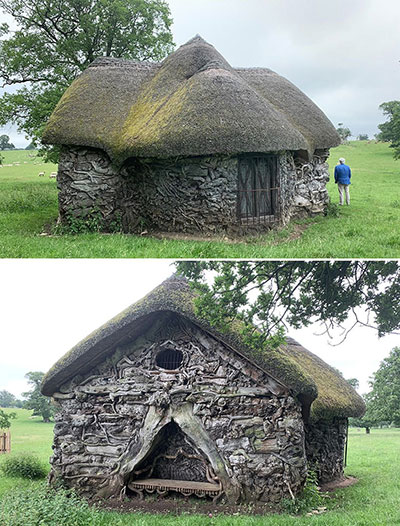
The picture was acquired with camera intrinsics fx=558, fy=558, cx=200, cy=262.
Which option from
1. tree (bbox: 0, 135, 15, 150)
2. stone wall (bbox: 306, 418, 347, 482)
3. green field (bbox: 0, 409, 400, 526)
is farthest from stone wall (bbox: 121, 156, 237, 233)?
tree (bbox: 0, 135, 15, 150)

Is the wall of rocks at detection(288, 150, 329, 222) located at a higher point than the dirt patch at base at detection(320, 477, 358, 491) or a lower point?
higher

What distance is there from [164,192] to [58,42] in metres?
13.6

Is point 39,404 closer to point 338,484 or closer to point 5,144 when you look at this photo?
point 338,484

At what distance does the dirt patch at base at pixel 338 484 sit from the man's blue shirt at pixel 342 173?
10.9 m

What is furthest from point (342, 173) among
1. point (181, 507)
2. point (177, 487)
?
point (181, 507)

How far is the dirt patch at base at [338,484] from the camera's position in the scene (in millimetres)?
12882

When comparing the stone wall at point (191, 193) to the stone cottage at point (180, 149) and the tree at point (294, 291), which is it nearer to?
the stone cottage at point (180, 149)

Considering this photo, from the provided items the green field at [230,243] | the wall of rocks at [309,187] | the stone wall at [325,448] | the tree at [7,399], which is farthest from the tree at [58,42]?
the tree at [7,399]

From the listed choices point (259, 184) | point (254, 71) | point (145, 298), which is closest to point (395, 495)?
point (145, 298)

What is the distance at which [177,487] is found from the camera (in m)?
10.8

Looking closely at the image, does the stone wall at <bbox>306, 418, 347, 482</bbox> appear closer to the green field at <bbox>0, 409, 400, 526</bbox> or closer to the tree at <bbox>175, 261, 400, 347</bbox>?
the green field at <bbox>0, 409, 400, 526</bbox>

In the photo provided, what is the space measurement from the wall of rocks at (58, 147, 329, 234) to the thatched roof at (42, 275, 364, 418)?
3174mm

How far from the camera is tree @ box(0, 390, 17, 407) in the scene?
227 ft

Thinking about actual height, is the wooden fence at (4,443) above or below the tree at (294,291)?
below
